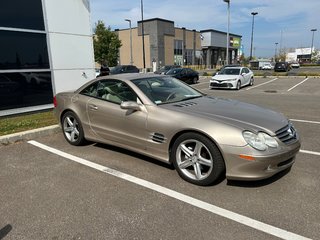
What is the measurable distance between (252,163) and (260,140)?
299 millimetres

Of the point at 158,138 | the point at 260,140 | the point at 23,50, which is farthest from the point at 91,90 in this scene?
the point at 23,50

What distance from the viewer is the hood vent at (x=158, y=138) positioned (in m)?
3.95

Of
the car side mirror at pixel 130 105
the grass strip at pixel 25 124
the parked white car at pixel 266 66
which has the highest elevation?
the car side mirror at pixel 130 105

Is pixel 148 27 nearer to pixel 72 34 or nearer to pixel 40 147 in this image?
pixel 72 34

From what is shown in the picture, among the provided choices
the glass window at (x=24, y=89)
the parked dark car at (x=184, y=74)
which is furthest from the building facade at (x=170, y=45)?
the glass window at (x=24, y=89)

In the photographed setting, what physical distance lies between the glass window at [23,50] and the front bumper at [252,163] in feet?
24.5

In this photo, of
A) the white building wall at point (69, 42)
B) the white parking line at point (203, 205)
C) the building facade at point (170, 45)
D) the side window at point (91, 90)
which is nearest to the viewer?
the white parking line at point (203, 205)

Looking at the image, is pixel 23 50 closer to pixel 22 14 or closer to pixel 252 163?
pixel 22 14

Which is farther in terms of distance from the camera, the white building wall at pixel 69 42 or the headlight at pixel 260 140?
the white building wall at pixel 69 42

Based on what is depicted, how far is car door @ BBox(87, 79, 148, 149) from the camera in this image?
423 cm

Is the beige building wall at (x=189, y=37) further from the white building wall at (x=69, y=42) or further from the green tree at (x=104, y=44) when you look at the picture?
the white building wall at (x=69, y=42)

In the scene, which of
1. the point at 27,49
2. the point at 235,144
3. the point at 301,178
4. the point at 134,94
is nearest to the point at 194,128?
the point at 235,144

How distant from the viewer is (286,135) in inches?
143

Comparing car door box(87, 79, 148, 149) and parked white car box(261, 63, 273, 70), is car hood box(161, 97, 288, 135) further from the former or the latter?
parked white car box(261, 63, 273, 70)
